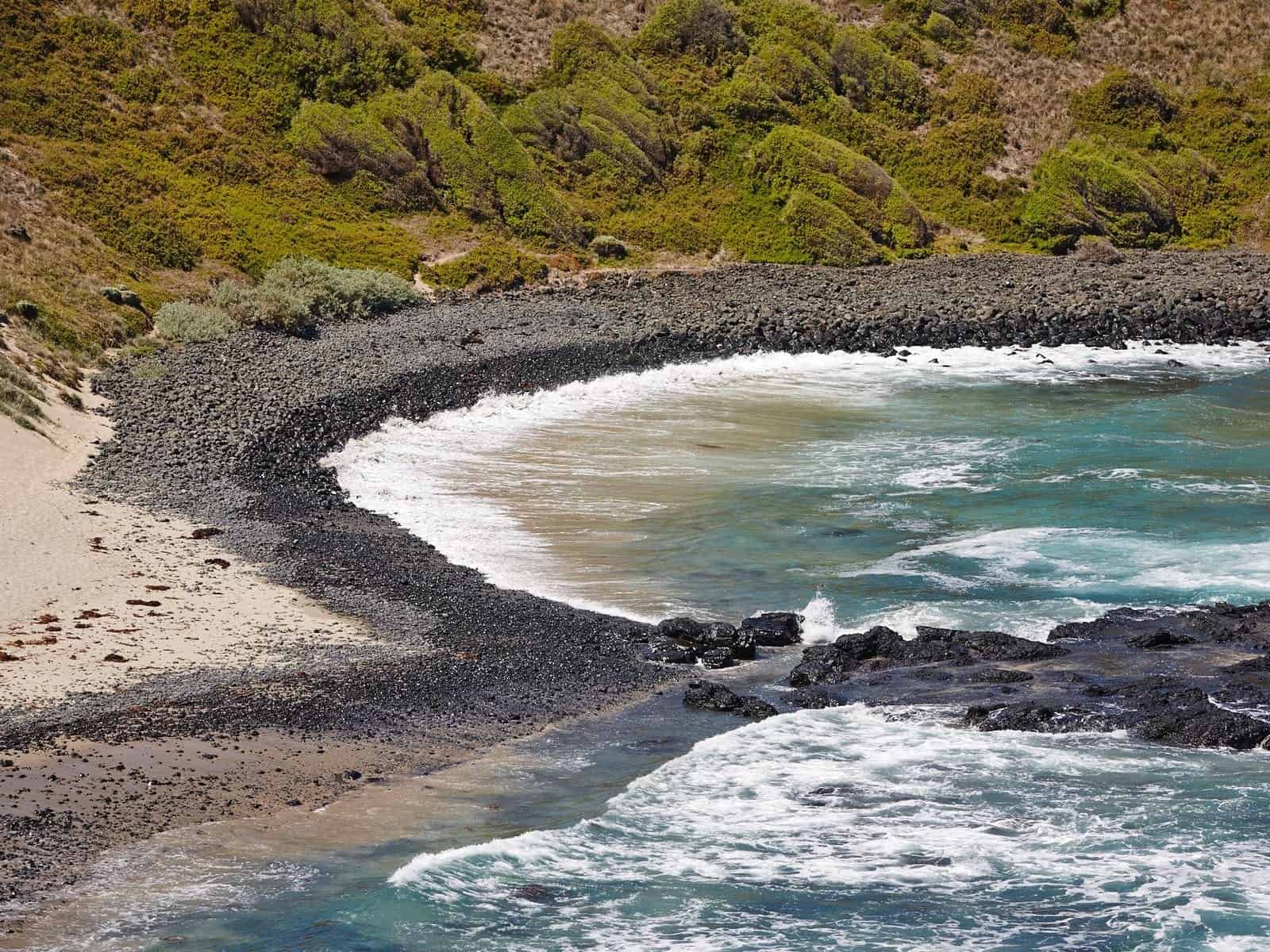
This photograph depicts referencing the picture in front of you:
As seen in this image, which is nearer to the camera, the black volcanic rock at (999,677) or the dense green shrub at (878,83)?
the black volcanic rock at (999,677)

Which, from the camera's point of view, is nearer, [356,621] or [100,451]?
[356,621]

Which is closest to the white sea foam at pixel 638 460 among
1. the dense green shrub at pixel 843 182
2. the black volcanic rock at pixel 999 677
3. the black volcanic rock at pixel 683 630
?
the black volcanic rock at pixel 683 630

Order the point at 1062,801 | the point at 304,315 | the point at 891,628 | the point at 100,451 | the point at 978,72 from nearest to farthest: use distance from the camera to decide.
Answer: the point at 1062,801 < the point at 891,628 < the point at 100,451 < the point at 304,315 < the point at 978,72

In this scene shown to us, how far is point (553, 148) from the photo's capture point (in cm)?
4825

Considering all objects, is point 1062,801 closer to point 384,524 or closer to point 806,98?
point 384,524

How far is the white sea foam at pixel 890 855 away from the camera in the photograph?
9.70m

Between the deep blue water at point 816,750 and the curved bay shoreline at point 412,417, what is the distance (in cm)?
90

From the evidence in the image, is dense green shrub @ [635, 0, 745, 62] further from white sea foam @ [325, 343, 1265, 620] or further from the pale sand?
the pale sand

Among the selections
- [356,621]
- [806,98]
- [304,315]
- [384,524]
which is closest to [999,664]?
[356,621]

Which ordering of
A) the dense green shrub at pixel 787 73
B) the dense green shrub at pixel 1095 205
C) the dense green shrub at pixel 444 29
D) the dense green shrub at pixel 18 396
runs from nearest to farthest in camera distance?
1. the dense green shrub at pixel 18 396
2. the dense green shrub at pixel 444 29
3. the dense green shrub at pixel 1095 205
4. the dense green shrub at pixel 787 73

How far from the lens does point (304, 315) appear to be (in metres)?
33.4

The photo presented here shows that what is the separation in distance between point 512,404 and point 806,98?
28.8 m

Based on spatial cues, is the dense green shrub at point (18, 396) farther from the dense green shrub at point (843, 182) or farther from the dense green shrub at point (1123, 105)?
the dense green shrub at point (1123, 105)

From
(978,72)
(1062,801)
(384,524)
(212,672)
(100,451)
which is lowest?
(1062,801)
